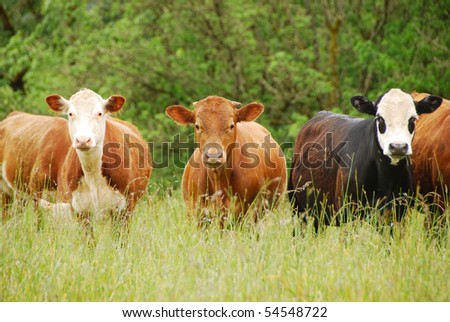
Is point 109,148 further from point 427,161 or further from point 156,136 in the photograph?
point 156,136

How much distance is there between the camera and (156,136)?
13773 millimetres

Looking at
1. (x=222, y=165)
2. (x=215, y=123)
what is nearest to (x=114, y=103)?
(x=215, y=123)

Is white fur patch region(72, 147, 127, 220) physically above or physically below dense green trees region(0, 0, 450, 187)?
below

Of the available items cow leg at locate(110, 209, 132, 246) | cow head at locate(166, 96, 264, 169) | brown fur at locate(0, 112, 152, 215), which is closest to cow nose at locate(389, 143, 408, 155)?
cow head at locate(166, 96, 264, 169)

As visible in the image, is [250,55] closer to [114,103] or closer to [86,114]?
[114,103]

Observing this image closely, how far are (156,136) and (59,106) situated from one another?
6.09m

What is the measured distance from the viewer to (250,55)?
48.0 feet

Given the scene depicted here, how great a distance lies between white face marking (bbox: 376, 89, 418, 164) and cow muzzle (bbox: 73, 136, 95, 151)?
256 cm

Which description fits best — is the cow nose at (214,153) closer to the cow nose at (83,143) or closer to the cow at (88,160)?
the cow at (88,160)

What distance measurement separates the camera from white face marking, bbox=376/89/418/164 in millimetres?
6363

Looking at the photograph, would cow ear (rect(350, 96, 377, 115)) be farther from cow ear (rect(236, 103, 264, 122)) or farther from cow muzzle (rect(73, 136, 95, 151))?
cow muzzle (rect(73, 136, 95, 151))

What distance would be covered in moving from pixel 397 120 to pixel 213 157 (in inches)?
64.2

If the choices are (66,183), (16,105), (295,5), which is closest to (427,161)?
(66,183)

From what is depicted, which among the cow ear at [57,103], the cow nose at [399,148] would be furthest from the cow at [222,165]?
the cow nose at [399,148]
